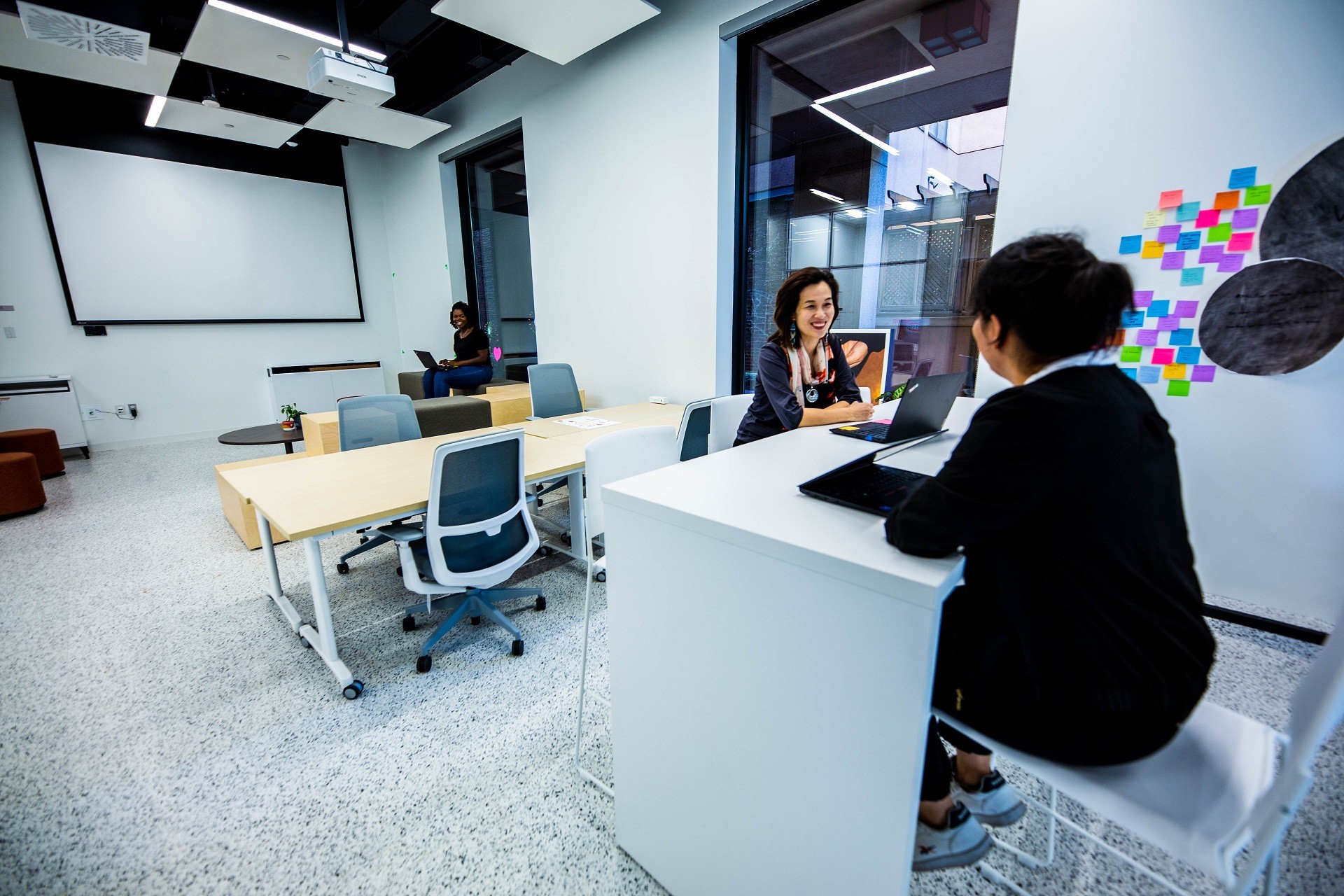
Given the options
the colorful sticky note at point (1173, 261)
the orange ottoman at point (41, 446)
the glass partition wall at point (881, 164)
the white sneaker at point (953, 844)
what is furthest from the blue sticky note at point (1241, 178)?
the orange ottoman at point (41, 446)

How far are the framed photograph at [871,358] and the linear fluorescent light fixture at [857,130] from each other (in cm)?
113

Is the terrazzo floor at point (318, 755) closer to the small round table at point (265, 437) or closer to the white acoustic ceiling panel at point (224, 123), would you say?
the small round table at point (265, 437)

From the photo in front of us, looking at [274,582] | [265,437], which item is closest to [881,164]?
[274,582]

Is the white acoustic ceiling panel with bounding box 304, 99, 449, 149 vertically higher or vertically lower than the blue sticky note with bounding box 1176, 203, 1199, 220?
higher

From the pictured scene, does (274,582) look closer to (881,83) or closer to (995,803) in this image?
(995,803)

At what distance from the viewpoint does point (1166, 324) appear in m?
2.20

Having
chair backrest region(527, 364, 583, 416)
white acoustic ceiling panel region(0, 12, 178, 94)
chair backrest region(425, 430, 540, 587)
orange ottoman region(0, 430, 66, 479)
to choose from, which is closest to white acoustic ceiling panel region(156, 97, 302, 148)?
white acoustic ceiling panel region(0, 12, 178, 94)

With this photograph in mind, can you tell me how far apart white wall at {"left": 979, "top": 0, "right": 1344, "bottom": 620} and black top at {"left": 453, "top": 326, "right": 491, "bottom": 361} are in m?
4.49

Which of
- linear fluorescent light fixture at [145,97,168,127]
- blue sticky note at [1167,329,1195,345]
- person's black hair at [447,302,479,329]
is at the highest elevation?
linear fluorescent light fixture at [145,97,168,127]

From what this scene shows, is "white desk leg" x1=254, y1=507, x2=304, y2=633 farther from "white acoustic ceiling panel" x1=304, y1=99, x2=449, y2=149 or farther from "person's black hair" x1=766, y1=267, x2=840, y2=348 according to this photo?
"white acoustic ceiling panel" x1=304, y1=99, x2=449, y2=149

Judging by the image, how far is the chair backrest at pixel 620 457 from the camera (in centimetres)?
176

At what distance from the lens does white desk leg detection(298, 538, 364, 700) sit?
198cm

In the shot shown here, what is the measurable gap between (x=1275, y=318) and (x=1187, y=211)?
0.51 metres

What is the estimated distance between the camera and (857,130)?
3369 millimetres
